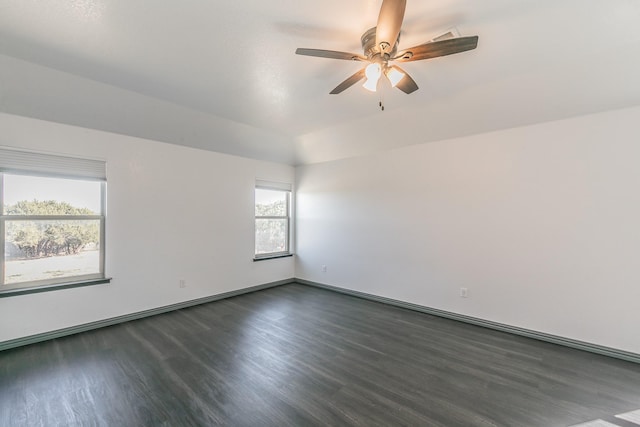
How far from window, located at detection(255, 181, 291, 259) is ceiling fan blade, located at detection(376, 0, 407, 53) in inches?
145

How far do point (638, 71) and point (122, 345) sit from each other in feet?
18.3

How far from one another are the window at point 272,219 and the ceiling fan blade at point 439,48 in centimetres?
366

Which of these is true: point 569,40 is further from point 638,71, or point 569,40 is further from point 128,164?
point 128,164

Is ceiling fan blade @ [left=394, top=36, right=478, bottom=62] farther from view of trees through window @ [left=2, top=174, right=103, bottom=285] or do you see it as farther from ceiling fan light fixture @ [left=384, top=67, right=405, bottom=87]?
view of trees through window @ [left=2, top=174, right=103, bottom=285]

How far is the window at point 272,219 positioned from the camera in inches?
204

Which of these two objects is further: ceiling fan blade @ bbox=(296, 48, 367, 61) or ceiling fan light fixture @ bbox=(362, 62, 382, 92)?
ceiling fan light fixture @ bbox=(362, 62, 382, 92)

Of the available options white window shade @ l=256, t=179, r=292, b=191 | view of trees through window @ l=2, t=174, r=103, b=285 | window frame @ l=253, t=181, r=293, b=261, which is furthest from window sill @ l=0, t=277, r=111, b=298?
white window shade @ l=256, t=179, r=292, b=191

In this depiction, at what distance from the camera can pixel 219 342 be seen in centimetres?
294

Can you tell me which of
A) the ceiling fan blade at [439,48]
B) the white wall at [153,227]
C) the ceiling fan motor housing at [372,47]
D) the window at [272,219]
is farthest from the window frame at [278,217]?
the ceiling fan blade at [439,48]

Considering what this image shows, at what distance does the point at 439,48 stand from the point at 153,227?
3.90 metres

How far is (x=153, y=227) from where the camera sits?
12.2ft

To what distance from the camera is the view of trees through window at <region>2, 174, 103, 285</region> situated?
2.85 m

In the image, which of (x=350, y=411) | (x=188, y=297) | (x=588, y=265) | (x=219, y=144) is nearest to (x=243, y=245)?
(x=188, y=297)

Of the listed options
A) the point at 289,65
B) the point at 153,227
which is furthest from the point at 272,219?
the point at 289,65
